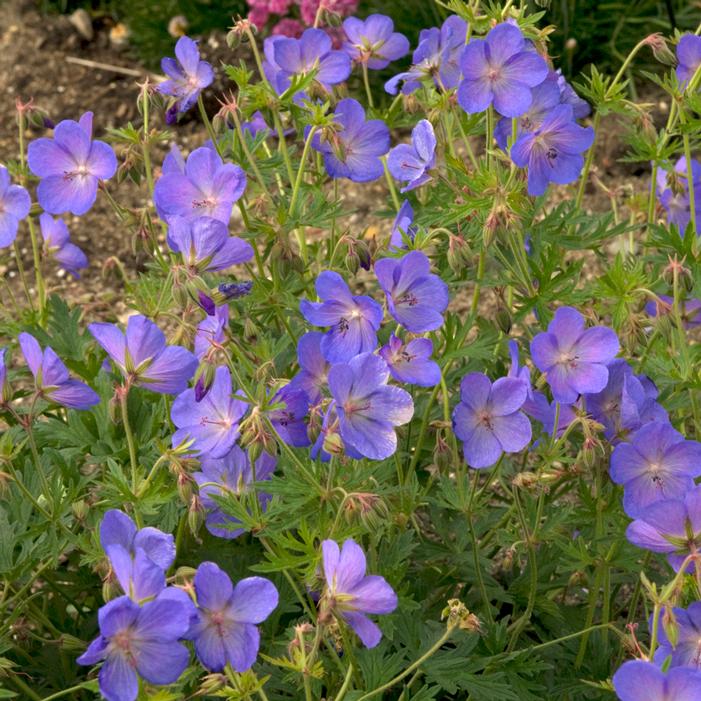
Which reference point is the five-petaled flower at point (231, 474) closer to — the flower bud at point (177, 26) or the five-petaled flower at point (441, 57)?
the five-petaled flower at point (441, 57)

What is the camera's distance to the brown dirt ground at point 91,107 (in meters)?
4.07

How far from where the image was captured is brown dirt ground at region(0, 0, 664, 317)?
13.4 feet

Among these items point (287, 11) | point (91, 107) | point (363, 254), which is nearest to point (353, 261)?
point (363, 254)

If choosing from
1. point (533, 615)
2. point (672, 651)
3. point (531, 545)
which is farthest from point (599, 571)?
point (672, 651)

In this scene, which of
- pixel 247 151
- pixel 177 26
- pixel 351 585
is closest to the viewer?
pixel 351 585

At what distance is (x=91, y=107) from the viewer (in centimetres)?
480

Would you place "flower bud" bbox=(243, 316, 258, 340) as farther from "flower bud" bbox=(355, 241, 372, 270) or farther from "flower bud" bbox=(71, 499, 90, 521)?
"flower bud" bbox=(71, 499, 90, 521)

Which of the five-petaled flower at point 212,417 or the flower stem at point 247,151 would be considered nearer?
the five-petaled flower at point 212,417

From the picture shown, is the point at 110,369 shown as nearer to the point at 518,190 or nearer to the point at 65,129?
the point at 65,129

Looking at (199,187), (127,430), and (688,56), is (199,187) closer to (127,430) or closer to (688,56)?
(127,430)

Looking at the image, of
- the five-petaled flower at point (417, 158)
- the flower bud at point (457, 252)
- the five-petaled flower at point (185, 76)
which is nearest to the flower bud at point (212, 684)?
the flower bud at point (457, 252)

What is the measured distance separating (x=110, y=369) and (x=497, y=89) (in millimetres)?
886

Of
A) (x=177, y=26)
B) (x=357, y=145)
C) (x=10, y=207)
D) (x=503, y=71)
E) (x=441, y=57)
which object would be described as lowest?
(x=177, y=26)

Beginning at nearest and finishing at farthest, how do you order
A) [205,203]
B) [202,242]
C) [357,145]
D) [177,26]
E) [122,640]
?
[122,640], [202,242], [205,203], [357,145], [177,26]
